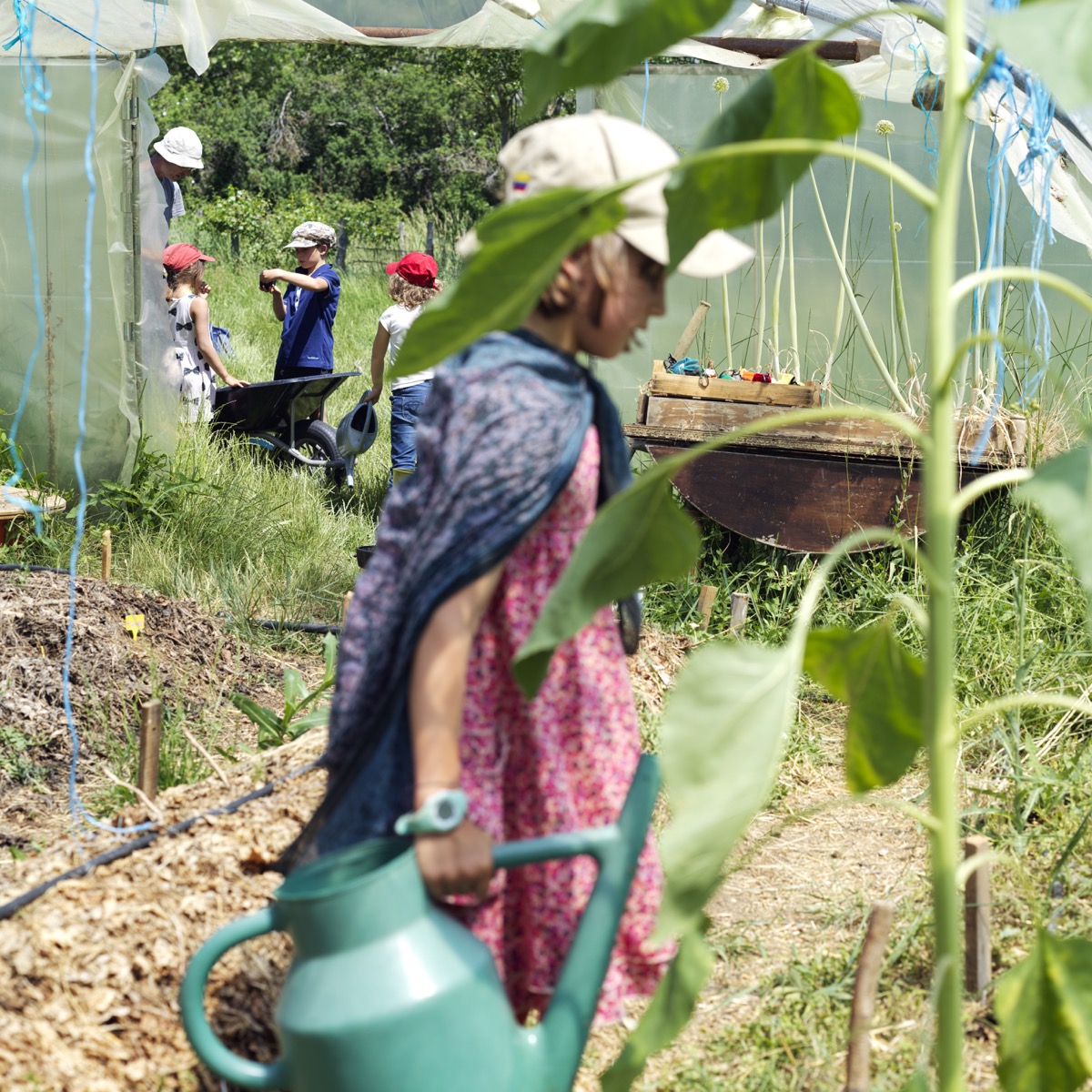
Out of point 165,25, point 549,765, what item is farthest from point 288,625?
point 549,765

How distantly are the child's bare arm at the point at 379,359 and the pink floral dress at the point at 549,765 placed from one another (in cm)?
452

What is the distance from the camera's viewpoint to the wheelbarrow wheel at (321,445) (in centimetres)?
661

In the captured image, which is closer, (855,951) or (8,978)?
(8,978)

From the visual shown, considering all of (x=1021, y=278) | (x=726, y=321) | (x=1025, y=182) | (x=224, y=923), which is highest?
(x=1025, y=182)

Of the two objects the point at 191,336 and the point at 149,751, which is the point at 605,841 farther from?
the point at 191,336

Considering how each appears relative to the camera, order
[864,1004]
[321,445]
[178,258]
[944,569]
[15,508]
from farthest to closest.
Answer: [321,445]
[178,258]
[15,508]
[864,1004]
[944,569]

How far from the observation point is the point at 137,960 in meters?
2.09

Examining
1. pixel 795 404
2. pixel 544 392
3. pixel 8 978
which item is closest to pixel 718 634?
pixel 795 404

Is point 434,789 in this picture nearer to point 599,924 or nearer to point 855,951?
point 599,924

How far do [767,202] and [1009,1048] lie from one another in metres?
0.93

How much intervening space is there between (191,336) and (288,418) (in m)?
0.67

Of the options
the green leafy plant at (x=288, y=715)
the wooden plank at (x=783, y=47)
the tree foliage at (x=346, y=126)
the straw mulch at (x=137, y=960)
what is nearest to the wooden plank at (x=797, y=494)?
the green leafy plant at (x=288, y=715)

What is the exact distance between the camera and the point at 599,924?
1360mm

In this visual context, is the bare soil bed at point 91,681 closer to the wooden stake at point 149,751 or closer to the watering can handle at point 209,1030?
the wooden stake at point 149,751
